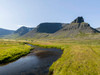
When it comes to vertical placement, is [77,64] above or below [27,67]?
above

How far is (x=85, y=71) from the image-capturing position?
67.0 feet

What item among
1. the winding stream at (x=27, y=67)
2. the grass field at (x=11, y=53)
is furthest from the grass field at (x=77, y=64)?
the grass field at (x=11, y=53)

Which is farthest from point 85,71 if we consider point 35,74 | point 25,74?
point 25,74

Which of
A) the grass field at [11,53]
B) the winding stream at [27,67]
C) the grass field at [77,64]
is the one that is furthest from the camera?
the grass field at [11,53]

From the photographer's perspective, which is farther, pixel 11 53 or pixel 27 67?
pixel 11 53

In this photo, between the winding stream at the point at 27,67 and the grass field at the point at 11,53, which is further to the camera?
the grass field at the point at 11,53

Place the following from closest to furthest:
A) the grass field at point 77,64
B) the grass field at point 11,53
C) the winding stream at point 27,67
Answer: the grass field at point 77,64
the winding stream at point 27,67
the grass field at point 11,53

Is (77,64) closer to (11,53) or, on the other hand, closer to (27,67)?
(27,67)

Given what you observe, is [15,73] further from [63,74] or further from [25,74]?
[63,74]

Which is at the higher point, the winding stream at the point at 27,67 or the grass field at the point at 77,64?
the grass field at the point at 77,64

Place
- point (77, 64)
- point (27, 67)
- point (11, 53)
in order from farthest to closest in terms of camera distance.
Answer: point (11, 53)
point (27, 67)
point (77, 64)

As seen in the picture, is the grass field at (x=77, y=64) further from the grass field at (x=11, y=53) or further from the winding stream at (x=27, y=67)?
the grass field at (x=11, y=53)

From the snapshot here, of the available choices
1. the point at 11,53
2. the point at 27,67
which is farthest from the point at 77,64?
the point at 11,53

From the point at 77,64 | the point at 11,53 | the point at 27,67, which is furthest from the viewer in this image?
the point at 11,53
